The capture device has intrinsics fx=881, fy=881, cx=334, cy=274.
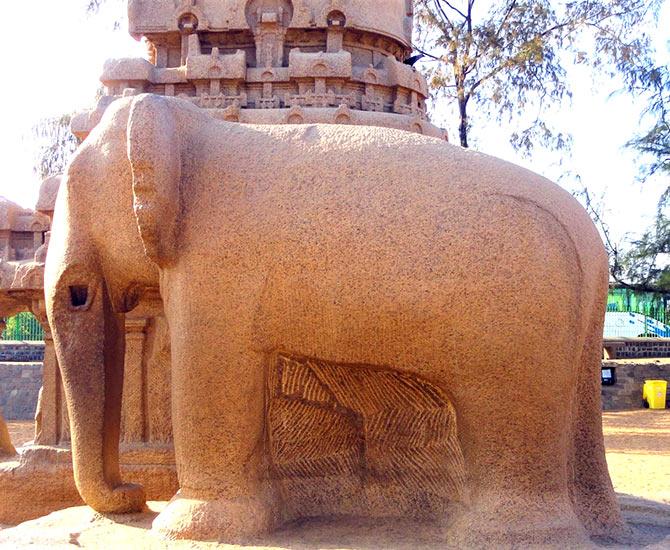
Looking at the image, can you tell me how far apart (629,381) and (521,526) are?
14149 millimetres

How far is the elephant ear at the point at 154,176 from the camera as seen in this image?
322cm

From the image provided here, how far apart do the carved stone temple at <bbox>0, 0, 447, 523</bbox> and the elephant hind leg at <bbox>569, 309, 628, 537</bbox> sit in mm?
2921

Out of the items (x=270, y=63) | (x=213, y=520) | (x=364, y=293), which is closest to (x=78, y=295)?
(x=213, y=520)

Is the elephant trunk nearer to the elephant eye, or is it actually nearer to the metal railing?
the elephant eye

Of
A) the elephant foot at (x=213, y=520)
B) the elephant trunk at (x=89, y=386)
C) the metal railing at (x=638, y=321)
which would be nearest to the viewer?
the elephant foot at (x=213, y=520)

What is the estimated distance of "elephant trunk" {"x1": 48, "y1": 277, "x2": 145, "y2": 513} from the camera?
143 inches

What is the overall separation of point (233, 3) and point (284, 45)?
48 cm

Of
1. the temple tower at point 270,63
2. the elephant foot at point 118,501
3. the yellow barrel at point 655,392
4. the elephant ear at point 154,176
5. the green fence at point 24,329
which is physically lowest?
the yellow barrel at point 655,392

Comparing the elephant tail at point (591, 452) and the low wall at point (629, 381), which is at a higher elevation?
the elephant tail at point (591, 452)

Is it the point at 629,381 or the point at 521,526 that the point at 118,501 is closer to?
the point at 521,526

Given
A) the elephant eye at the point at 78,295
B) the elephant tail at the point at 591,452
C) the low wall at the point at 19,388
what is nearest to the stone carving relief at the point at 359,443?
the elephant tail at the point at 591,452

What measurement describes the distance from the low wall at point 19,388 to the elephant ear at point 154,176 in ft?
42.1

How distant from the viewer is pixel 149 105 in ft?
10.8

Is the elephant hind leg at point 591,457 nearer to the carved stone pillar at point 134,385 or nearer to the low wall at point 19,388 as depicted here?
the carved stone pillar at point 134,385
